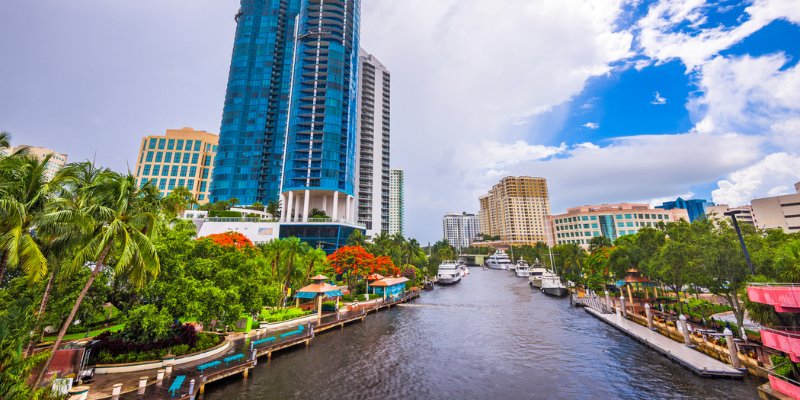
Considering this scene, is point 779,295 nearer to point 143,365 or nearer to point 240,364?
point 240,364

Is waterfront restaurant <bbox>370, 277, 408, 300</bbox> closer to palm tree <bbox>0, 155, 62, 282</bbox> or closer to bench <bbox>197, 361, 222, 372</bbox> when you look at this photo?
bench <bbox>197, 361, 222, 372</bbox>

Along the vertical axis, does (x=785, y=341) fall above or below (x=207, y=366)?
above

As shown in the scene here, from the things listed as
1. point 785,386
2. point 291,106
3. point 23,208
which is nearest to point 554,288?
point 785,386

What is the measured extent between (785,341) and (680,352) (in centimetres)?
1046

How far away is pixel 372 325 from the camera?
122 ft

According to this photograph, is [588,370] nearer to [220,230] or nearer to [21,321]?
[21,321]

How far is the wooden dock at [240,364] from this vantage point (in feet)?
49.5

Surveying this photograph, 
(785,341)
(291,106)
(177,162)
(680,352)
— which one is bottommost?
(680,352)

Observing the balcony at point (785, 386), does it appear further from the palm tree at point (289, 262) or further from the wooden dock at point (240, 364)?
the palm tree at point (289, 262)

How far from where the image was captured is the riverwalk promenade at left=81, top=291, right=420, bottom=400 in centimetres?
1502

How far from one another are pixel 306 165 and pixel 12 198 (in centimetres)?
7628

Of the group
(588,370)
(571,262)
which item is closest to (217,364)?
(588,370)

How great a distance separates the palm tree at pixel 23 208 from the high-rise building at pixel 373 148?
95737 mm

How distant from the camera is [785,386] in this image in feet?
49.8
